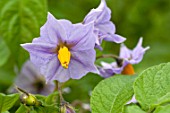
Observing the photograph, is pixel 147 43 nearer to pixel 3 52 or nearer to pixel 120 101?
pixel 3 52

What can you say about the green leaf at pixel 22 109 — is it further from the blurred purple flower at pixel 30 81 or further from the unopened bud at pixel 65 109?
the blurred purple flower at pixel 30 81

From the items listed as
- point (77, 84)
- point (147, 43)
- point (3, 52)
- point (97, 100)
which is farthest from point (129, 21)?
point (97, 100)

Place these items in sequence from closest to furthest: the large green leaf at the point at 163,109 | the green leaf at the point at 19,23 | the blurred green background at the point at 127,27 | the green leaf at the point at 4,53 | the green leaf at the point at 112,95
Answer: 1. the large green leaf at the point at 163,109
2. the green leaf at the point at 112,95
3. the green leaf at the point at 19,23
4. the green leaf at the point at 4,53
5. the blurred green background at the point at 127,27

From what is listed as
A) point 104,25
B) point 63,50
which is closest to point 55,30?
point 63,50

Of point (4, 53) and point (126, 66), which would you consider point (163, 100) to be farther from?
point (4, 53)

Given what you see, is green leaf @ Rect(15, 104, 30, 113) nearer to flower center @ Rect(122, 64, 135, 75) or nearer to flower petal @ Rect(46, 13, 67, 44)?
flower petal @ Rect(46, 13, 67, 44)

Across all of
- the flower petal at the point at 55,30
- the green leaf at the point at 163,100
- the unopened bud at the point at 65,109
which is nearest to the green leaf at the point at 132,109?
the green leaf at the point at 163,100

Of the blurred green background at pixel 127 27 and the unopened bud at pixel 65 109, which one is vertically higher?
the unopened bud at pixel 65 109
